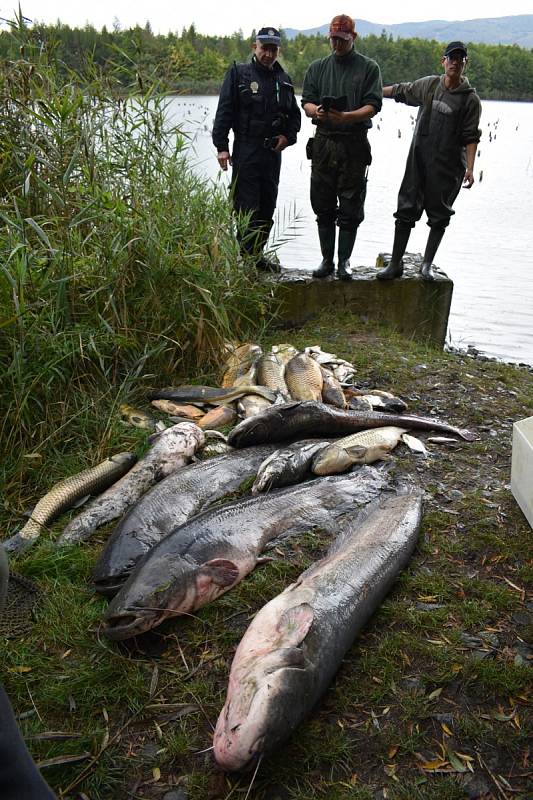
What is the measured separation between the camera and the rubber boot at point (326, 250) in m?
7.48

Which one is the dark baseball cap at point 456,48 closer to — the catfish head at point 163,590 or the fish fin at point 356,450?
the fish fin at point 356,450

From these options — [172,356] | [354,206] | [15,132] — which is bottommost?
[172,356]

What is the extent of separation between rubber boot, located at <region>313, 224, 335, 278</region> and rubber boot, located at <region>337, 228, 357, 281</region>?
0.09 metres

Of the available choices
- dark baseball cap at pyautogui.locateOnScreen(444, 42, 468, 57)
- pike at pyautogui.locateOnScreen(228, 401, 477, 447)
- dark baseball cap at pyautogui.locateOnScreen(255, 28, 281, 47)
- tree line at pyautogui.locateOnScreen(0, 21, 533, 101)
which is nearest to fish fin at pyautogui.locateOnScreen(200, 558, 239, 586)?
pike at pyautogui.locateOnScreen(228, 401, 477, 447)

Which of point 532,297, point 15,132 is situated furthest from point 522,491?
point 532,297

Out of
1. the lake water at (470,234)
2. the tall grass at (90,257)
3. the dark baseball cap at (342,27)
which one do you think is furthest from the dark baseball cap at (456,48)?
the tall grass at (90,257)

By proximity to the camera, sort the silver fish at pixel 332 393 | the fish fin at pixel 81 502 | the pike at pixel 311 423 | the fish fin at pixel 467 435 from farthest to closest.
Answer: the silver fish at pixel 332 393
the fish fin at pixel 467 435
the pike at pixel 311 423
the fish fin at pixel 81 502

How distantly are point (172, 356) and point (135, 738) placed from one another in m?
3.12

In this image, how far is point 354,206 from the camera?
7285mm

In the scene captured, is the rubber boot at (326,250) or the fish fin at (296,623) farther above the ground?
the rubber boot at (326,250)

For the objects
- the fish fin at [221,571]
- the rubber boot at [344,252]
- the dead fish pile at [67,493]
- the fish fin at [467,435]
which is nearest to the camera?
the fish fin at [221,571]

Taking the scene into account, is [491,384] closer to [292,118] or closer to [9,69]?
[292,118]

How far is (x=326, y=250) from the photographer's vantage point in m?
7.62

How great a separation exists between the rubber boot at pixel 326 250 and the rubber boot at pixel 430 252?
3.37 feet
